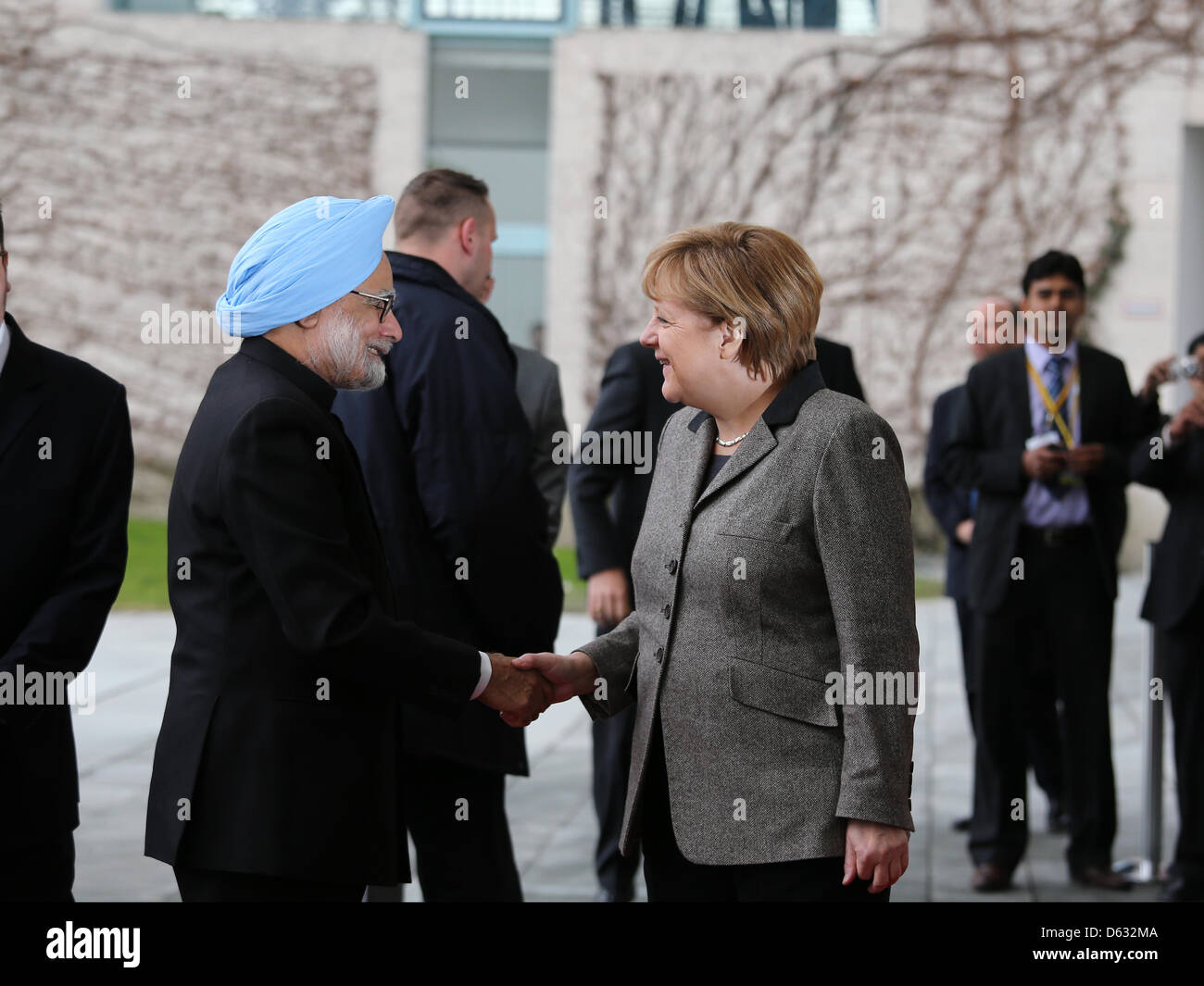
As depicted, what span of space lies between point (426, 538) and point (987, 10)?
1195 cm

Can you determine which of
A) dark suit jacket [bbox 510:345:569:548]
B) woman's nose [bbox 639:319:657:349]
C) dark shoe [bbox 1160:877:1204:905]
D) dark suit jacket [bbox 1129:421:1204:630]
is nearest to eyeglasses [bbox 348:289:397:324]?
woman's nose [bbox 639:319:657:349]

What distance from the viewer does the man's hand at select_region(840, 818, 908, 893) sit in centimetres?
240

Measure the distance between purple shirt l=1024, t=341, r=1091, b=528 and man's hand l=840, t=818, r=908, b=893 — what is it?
281 cm

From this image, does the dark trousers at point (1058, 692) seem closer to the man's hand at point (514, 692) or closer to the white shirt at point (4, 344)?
the man's hand at point (514, 692)

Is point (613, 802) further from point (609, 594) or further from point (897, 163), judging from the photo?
point (897, 163)

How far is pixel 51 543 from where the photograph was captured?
2.86m

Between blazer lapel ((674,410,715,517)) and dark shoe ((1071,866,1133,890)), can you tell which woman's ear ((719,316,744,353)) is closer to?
blazer lapel ((674,410,715,517))

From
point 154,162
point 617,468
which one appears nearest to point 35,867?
point 617,468

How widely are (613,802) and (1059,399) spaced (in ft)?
6.53

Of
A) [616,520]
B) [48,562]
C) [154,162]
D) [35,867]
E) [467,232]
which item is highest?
[154,162]

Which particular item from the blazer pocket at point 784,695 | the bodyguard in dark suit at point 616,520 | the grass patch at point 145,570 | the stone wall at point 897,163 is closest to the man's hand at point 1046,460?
the bodyguard in dark suit at point 616,520

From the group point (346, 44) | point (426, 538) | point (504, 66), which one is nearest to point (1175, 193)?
point (504, 66)
